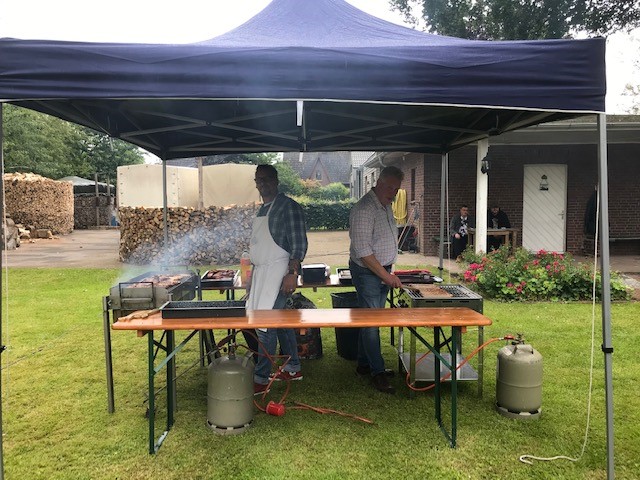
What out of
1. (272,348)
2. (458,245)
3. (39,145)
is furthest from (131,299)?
(39,145)

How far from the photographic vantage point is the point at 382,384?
4.24m

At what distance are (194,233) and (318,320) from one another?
Answer: 1004 centimetres

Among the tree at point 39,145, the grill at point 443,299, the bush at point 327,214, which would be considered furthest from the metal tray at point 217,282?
the tree at point 39,145

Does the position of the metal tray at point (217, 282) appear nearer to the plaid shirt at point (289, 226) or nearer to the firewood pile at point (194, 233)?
the plaid shirt at point (289, 226)

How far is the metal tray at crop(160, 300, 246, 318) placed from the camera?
127 inches

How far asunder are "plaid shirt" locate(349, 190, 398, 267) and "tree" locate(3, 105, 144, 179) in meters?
25.6

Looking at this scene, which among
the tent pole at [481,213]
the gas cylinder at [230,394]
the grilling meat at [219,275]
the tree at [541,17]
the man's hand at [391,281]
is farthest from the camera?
the tree at [541,17]

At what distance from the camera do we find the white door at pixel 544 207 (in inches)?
512

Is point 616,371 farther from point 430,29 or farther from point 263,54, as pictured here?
point 430,29

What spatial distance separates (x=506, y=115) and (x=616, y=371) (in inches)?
102

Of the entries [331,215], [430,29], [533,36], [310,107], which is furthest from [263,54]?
[331,215]

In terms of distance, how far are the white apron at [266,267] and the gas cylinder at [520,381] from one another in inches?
71.3

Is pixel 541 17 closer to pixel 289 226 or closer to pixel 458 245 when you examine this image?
pixel 458 245

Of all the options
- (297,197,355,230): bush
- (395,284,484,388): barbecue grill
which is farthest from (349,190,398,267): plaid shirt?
(297,197,355,230): bush
